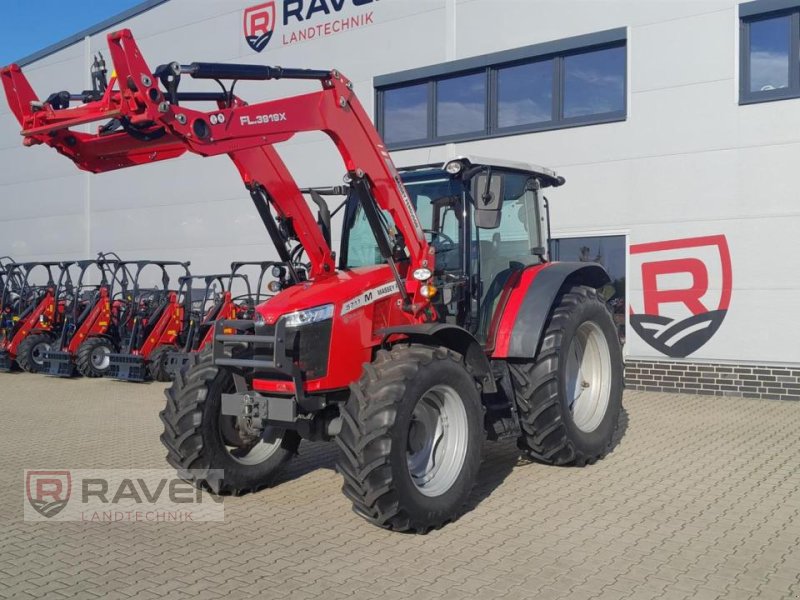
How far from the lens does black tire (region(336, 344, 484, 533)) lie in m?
4.70

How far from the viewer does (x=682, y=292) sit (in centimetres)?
1058

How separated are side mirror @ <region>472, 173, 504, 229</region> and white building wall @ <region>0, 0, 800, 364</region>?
5.75 m

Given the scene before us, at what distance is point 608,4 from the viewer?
1127cm

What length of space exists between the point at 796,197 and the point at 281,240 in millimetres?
6901

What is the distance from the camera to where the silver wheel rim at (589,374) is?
714 centimetres

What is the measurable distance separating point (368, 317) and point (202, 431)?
4.66 ft

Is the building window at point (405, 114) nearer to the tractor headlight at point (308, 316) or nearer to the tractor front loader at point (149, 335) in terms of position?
the tractor front loader at point (149, 335)

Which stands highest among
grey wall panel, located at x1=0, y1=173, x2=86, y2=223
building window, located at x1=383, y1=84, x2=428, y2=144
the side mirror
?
building window, located at x1=383, y1=84, x2=428, y2=144

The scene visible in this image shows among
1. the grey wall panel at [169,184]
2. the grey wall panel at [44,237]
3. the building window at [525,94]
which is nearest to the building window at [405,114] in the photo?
the building window at [525,94]

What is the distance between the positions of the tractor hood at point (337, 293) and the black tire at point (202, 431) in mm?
679

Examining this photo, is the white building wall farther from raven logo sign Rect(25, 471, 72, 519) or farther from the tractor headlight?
raven logo sign Rect(25, 471, 72, 519)

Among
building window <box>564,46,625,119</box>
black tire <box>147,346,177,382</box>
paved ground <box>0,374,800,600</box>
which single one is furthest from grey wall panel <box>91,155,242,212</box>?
paved ground <box>0,374,800,600</box>

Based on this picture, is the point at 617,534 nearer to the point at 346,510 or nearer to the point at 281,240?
the point at 346,510

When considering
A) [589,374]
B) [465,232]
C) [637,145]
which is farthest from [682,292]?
[465,232]
